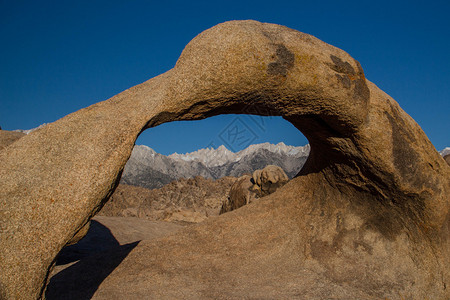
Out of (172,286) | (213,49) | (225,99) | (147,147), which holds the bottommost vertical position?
(172,286)

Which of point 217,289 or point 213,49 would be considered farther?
point 217,289

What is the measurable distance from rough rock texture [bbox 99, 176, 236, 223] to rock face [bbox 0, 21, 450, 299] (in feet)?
33.4

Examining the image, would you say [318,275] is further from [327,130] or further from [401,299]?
[327,130]

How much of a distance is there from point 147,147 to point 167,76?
148 feet

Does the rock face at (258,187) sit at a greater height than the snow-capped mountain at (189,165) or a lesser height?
lesser

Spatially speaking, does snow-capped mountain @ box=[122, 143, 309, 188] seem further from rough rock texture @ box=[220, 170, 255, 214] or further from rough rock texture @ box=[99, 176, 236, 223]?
rough rock texture @ box=[220, 170, 255, 214]

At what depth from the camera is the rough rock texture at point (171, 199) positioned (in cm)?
1521

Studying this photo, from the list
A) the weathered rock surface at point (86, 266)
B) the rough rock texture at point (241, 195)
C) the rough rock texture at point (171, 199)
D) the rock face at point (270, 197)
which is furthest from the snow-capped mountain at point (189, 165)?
the rock face at point (270, 197)

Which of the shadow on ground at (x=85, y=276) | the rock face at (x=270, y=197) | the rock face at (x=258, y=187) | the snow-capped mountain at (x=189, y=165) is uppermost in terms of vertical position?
the snow-capped mountain at (x=189, y=165)

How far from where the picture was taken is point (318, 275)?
432 cm

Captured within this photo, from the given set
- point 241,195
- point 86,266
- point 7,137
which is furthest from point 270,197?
point 241,195

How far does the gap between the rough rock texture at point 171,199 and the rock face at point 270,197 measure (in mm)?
10181

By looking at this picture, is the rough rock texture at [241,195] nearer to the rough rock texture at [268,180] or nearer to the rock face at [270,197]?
the rough rock texture at [268,180]

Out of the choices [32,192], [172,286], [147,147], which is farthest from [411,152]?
[147,147]
